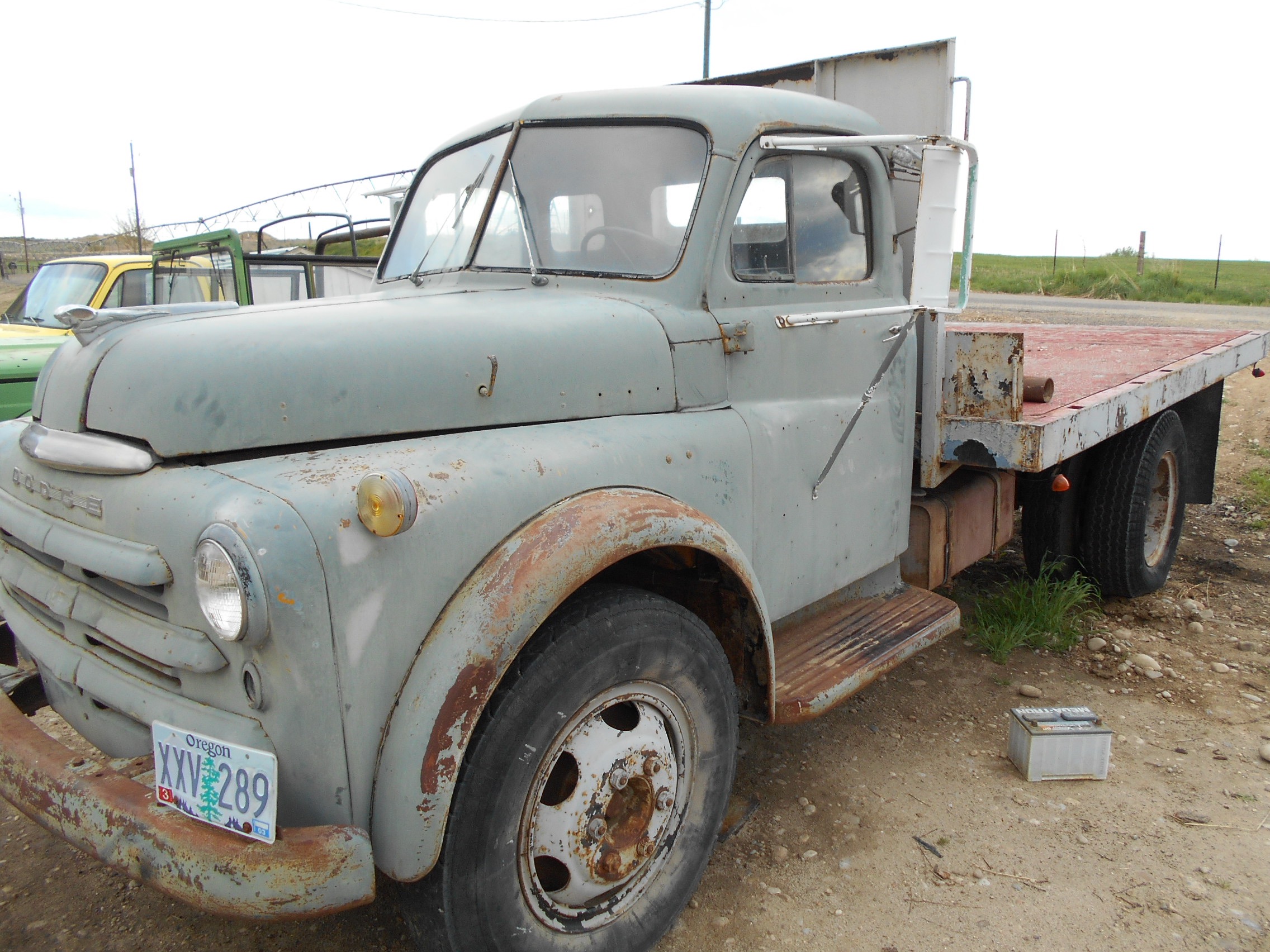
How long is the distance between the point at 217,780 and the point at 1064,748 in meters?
2.49

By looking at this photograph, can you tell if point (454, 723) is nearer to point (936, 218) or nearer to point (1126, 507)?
point (936, 218)

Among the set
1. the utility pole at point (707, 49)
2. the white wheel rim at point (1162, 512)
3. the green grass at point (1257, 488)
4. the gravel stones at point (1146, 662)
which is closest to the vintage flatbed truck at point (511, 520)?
the gravel stones at point (1146, 662)

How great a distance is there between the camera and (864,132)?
288cm

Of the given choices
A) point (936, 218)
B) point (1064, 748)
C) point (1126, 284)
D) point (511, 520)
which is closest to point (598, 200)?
point (936, 218)

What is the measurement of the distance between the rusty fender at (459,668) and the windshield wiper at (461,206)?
125cm

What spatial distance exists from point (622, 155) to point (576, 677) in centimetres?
147

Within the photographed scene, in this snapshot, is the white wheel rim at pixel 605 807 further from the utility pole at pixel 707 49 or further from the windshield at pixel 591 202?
the utility pole at pixel 707 49

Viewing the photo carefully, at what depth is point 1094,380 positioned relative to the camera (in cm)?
407

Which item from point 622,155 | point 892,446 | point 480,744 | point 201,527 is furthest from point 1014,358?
point 201,527

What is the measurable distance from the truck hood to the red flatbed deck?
141 centimetres

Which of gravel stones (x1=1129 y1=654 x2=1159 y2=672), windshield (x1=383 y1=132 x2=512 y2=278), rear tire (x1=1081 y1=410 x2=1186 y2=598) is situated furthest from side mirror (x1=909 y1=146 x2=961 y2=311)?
rear tire (x1=1081 y1=410 x2=1186 y2=598)

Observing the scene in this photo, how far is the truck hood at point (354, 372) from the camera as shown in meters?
1.78

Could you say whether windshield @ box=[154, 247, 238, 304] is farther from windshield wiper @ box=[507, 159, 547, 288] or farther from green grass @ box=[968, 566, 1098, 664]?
green grass @ box=[968, 566, 1098, 664]

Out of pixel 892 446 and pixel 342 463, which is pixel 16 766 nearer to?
pixel 342 463
